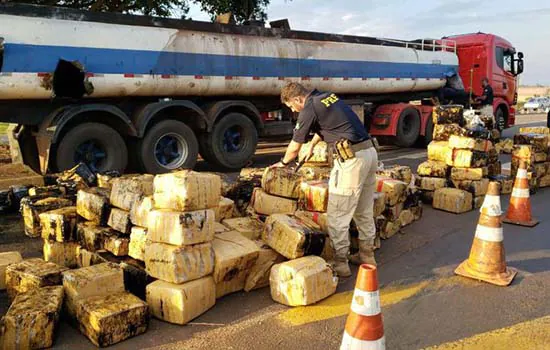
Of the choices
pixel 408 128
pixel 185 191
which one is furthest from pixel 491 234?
pixel 408 128

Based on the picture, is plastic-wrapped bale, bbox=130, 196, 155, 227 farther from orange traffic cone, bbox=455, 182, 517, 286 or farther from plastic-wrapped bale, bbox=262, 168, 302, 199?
orange traffic cone, bbox=455, 182, 517, 286

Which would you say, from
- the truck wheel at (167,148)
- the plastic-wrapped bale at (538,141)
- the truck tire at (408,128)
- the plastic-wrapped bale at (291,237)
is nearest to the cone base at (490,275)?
the plastic-wrapped bale at (291,237)

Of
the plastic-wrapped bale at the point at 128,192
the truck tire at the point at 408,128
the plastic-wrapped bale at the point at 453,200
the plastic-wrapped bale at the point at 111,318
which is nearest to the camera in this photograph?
the plastic-wrapped bale at the point at 111,318

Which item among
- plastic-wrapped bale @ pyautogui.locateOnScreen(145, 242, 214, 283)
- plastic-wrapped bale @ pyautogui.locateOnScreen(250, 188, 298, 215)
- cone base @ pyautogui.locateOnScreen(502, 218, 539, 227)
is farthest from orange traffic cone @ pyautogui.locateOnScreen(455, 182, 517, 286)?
plastic-wrapped bale @ pyautogui.locateOnScreen(145, 242, 214, 283)

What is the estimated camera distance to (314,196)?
440 centimetres

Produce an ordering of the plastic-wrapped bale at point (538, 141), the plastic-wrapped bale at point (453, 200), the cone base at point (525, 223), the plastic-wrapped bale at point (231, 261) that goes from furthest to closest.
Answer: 1. the plastic-wrapped bale at point (538, 141)
2. the plastic-wrapped bale at point (453, 200)
3. the cone base at point (525, 223)
4. the plastic-wrapped bale at point (231, 261)

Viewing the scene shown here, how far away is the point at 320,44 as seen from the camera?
10258mm

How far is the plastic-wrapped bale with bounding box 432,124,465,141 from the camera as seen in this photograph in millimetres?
6923

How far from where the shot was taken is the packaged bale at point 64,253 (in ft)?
13.7

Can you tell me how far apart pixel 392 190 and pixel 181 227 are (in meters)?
2.64

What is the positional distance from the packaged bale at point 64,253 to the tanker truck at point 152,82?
3.13 meters

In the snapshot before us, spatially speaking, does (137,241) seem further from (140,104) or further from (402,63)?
(402,63)

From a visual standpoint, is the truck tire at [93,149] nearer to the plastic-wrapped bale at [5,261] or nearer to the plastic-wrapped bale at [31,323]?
the plastic-wrapped bale at [5,261]

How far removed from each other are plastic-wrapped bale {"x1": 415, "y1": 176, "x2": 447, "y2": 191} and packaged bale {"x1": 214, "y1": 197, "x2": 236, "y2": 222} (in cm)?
337
